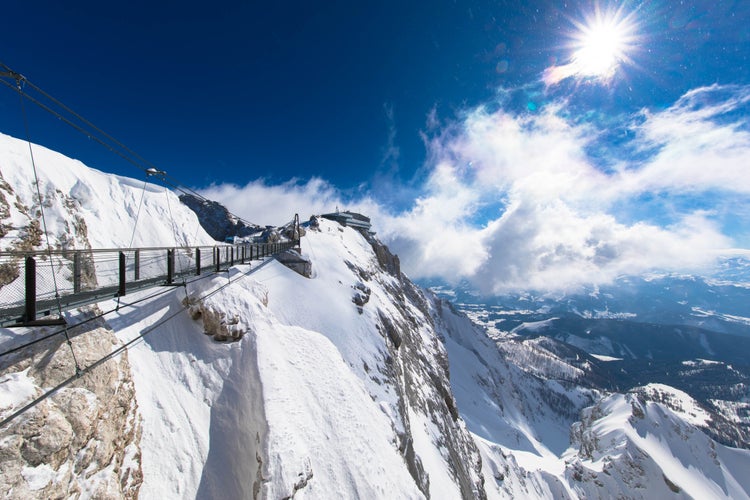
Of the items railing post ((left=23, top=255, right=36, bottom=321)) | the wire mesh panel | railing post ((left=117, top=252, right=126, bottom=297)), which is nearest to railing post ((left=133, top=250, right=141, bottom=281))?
railing post ((left=117, top=252, right=126, bottom=297))

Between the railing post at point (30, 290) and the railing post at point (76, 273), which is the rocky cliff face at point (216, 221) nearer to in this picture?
the railing post at point (76, 273)

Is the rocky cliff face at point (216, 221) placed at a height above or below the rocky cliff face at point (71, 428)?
above

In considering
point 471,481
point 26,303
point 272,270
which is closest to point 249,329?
point 26,303

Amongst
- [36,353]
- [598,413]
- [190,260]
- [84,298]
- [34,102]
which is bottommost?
[598,413]

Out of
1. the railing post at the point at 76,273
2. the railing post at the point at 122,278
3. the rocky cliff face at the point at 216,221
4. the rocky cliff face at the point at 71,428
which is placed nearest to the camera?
the rocky cliff face at the point at 71,428

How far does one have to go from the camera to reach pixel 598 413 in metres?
119

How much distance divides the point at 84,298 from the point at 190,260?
614 centimetres

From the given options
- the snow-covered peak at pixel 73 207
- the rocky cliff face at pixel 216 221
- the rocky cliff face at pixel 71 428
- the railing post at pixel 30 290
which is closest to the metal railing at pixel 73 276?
the railing post at pixel 30 290

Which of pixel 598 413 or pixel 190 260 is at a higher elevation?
pixel 190 260

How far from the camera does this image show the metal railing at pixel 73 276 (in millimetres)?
6750

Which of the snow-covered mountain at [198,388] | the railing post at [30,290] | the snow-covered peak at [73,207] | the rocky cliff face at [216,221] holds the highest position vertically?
the rocky cliff face at [216,221]

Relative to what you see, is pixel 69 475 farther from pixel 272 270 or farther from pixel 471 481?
pixel 471 481

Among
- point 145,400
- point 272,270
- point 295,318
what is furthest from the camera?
point 272,270

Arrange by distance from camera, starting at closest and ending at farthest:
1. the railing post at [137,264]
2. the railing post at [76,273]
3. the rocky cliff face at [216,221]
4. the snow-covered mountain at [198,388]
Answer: the snow-covered mountain at [198,388] → the railing post at [76,273] → the railing post at [137,264] → the rocky cliff face at [216,221]
